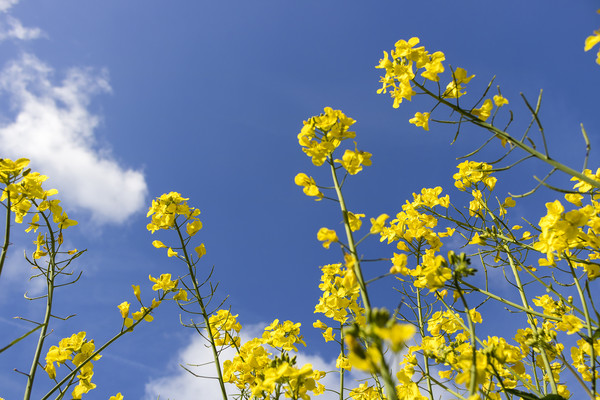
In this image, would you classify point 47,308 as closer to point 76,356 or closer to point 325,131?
point 76,356

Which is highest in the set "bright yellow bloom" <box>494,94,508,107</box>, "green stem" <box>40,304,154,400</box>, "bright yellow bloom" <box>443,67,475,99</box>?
"bright yellow bloom" <box>443,67,475,99</box>

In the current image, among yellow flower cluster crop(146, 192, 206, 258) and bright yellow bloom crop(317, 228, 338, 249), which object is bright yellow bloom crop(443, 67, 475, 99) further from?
yellow flower cluster crop(146, 192, 206, 258)

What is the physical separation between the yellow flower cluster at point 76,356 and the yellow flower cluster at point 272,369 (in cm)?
111

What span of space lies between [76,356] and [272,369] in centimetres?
193

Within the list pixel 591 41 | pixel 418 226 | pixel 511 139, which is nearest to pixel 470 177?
pixel 418 226

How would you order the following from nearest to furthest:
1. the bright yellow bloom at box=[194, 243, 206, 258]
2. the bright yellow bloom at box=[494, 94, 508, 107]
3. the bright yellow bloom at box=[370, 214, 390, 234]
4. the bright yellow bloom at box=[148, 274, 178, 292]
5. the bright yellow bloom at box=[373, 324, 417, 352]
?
the bright yellow bloom at box=[373, 324, 417, 352] → the bright yellow bloom at box=[370, 214, 390, 234] → the bright yellow bloom at box=[494, 94, 508, 107] → the bright yellow bloom at box=[148, 274, 178, 292] → the bright yellow bloom at box=[194, 243, 206, 258]

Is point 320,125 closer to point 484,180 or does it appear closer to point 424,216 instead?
point 424,216

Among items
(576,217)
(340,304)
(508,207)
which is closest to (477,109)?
(576,217)

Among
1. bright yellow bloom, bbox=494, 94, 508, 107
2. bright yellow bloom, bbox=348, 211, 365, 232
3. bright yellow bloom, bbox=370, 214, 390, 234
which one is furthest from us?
bright yellow bloom, bbox=494, 94, 508, 107

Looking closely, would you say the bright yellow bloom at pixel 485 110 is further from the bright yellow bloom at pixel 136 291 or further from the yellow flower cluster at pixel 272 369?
the bright yellow bloom at pixel 136 291

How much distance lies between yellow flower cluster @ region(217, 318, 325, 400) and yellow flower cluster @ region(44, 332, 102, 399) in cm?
111

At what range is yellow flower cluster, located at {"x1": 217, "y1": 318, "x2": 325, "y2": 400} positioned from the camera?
1.70m

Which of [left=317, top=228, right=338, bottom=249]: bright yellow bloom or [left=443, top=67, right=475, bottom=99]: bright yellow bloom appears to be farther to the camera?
[left=443, top=67, right=475, bottom=99]: bright yellow bloom

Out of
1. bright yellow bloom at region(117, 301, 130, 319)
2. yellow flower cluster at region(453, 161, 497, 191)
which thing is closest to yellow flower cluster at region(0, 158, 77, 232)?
bright yellow bloom at region(117, 301, 130, 319)
